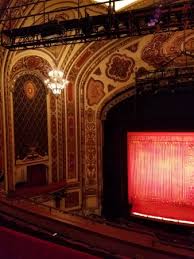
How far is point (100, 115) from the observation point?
29.8ft

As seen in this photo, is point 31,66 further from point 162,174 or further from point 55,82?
point 162,174

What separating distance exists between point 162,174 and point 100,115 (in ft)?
8.24

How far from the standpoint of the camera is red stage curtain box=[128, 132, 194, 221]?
9.20 meters

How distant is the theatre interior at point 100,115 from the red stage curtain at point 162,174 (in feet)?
0.09

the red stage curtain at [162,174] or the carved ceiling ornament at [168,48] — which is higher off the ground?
the carved ceiling ornament at [168,48]

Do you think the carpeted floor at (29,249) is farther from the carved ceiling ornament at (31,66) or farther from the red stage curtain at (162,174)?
the red stage curtain at (162,174)

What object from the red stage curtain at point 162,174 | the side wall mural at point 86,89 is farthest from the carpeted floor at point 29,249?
the red stage curtain at point 162,174

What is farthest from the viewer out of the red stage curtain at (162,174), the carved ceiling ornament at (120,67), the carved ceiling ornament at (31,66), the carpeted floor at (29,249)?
the red stage curtain at (162,174)

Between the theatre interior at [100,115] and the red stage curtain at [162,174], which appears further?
the red stage curtain at [162,174]

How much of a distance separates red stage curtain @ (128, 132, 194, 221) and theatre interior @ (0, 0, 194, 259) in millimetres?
28

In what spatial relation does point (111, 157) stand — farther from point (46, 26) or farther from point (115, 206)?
point (46, 26)

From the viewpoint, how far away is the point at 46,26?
5.51m

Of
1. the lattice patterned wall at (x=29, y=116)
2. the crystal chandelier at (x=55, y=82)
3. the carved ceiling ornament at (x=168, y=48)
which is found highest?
the carved ceiling ornament at (x=168, y=48)

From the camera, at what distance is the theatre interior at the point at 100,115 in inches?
255
